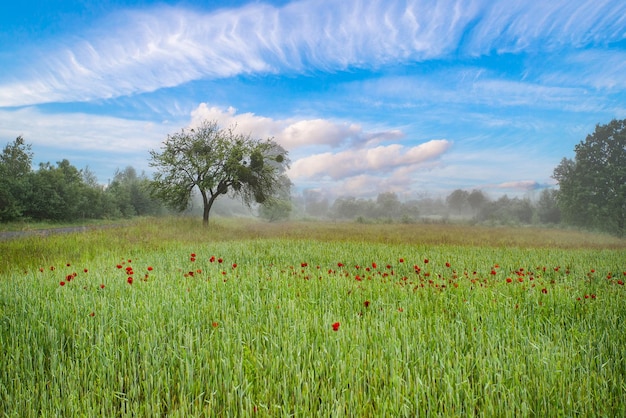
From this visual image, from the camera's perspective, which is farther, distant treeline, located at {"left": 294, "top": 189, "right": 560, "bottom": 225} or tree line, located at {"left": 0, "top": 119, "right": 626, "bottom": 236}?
distant treeline, located at {"left": 294, "top": 189, "right": 560, "bottom": 225}

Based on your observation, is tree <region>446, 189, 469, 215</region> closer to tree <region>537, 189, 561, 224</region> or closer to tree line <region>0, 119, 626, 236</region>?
tree <region>537, 189, 561, 224</region>

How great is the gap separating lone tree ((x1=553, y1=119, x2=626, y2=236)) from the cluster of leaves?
39.4 metres

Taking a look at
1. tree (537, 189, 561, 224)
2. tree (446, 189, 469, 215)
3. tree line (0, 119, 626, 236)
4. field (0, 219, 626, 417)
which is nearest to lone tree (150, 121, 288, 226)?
tree line (0, 119, 626, 236)

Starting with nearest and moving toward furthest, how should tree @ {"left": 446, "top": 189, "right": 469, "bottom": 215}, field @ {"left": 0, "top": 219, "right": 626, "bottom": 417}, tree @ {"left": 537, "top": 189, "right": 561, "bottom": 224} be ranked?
field @ {"left": 0, "top": 219, "right": 626, "bottom": 417} < tree @ {"left": 537, "top": 189, "right": 561, "bottom": 224} < tree @ {"left": 446, "top": 189, "right": 469, "bottom": 215}

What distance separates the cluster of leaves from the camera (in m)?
28.7

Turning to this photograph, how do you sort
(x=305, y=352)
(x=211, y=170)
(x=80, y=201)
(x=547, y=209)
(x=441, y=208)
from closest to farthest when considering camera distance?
(x=305, y=352) < (x=211, y=170) < (x=80, y=201) < (x=547, y=209) < (x=441, y=208)

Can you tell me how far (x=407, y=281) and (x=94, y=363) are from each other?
5681mm

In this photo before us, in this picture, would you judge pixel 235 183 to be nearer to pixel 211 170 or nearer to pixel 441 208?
pixel 211 170

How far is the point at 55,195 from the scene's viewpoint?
32188 mm

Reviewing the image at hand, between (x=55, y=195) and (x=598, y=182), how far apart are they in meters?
53.6

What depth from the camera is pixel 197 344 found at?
3.29m

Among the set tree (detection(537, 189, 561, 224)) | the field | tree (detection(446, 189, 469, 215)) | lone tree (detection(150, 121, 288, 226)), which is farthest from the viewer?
tree (detection(446, 189, 469, 215))

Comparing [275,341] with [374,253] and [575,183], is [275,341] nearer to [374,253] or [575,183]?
[374,253]

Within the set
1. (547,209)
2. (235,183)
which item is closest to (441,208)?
(547,209)
